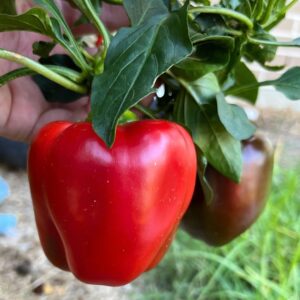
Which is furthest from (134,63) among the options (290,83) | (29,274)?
(29,274)

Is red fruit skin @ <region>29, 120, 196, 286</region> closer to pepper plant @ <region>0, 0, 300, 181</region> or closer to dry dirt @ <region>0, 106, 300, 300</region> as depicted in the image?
pepper plant @ <region>0, 0, 300, 181</region>

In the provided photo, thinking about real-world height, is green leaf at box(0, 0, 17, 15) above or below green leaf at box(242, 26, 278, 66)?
above

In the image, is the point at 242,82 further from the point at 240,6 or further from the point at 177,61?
the point at 177,61

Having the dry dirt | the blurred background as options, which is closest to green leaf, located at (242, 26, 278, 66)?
the blurred background

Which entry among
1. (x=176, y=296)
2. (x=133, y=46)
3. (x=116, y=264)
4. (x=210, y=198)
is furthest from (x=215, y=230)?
(x=176, y=296)

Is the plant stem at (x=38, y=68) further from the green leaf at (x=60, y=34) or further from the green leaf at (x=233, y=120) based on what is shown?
the green leaf at (x=233, y=120)

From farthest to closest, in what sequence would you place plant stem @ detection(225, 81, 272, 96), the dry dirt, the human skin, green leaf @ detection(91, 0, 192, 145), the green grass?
the dry dirt, the green grass, the human skin, plant stem @ detection(225, 81, 272, 96), green leaf @ detection(91, 0, 192, 145)
